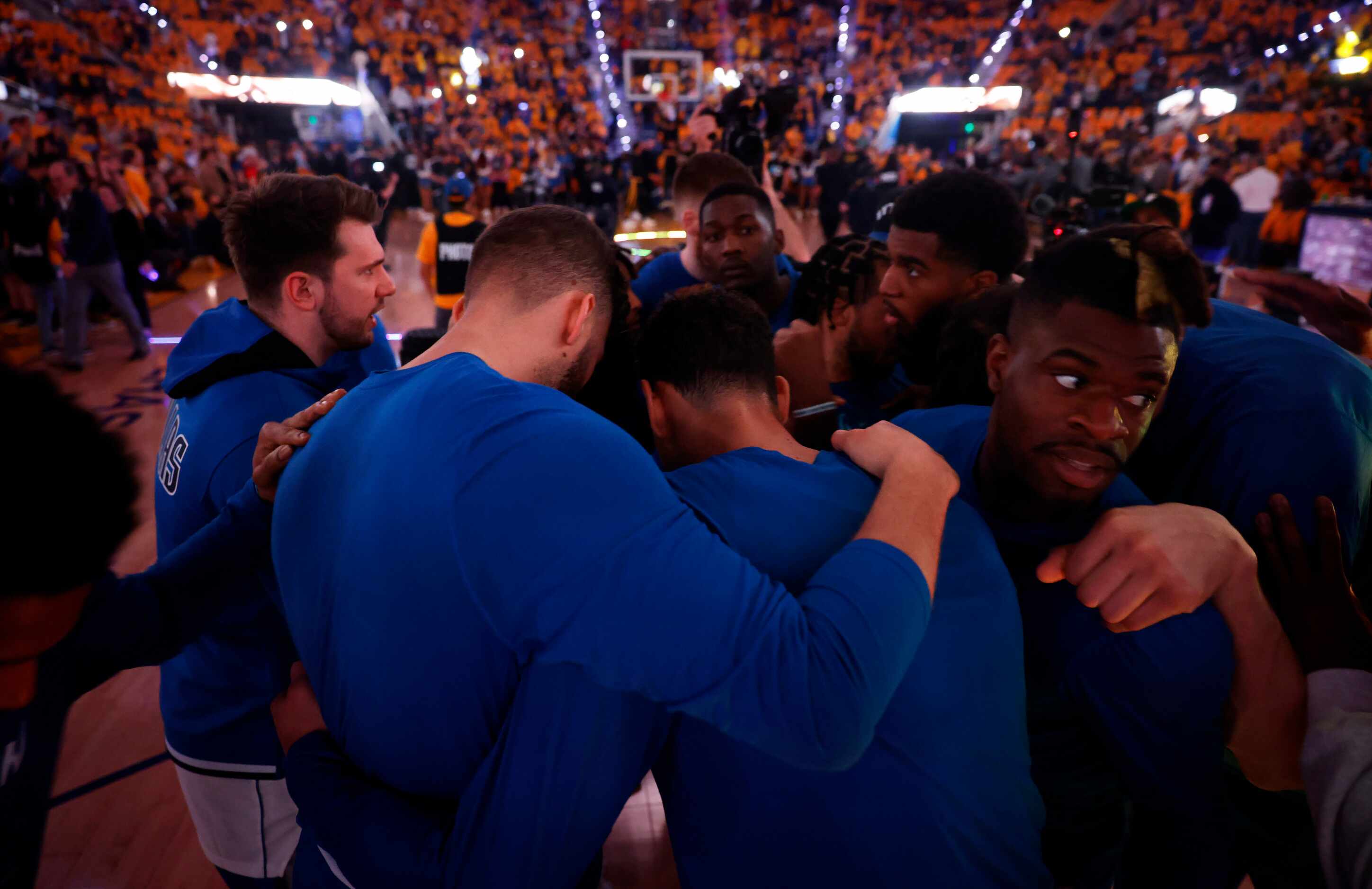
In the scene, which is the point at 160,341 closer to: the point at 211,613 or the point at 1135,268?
the point at 211,613

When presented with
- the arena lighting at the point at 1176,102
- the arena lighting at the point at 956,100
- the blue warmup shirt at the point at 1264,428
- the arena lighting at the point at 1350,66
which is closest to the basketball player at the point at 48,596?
the blue warmup shirt at the point at 1264,428

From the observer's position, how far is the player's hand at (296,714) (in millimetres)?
1145

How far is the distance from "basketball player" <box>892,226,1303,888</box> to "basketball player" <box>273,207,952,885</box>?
348 millimetres

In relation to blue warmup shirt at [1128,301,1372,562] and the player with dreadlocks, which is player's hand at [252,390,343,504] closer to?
the player with dreadlocks

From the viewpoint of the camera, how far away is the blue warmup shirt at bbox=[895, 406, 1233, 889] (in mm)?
1192

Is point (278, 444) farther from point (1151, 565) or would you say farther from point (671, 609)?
point (1151, 565)

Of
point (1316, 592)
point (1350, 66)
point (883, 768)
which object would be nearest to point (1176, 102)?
point (1350, 66)

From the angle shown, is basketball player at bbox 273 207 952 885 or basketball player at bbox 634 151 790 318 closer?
basketball player at bbox 273 207 952 885

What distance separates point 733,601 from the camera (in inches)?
34.0

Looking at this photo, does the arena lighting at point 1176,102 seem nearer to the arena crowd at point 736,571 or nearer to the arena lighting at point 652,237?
the arena lighting at point 652,237

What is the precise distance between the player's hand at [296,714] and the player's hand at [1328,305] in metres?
2.32

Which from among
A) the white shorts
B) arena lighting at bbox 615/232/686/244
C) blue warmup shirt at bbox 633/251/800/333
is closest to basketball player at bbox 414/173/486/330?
arena lighting at bbox 615/232/686/244

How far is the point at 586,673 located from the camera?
2.96ft

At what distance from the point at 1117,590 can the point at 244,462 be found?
1.71m
